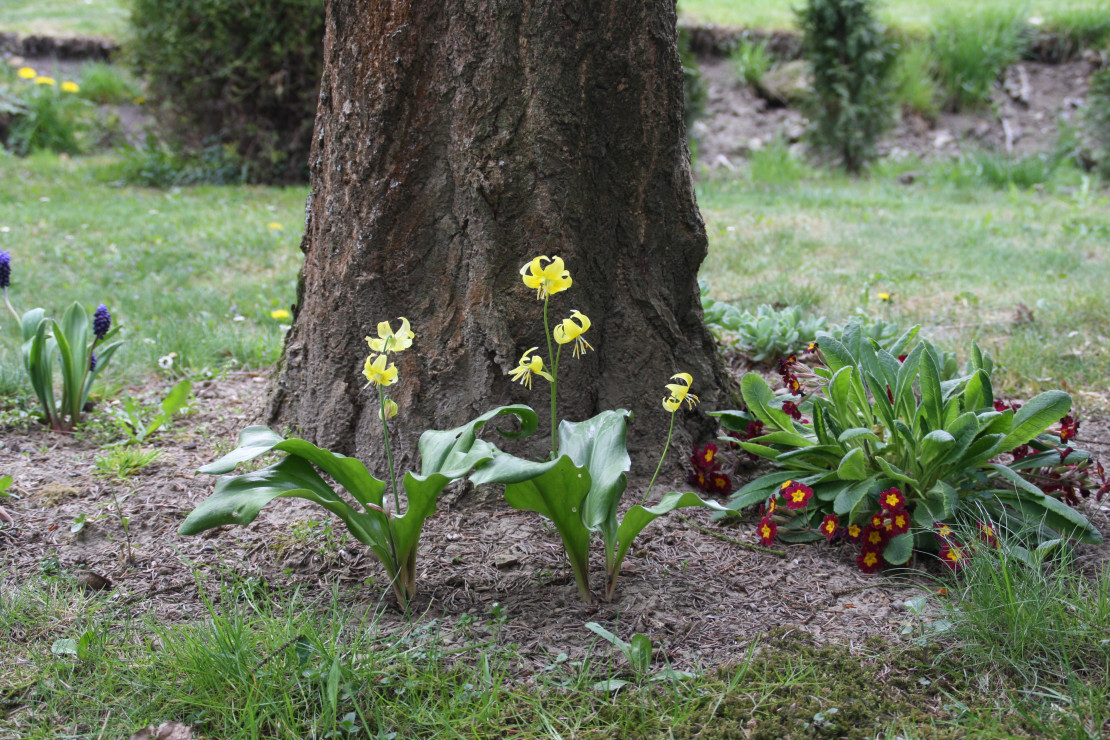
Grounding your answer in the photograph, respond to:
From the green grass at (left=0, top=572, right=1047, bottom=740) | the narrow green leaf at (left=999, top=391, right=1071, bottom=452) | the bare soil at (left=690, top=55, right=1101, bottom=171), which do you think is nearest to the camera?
the green grass at (left=0, top=572, right=1047, bottom=740)

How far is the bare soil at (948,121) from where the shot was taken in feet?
36.5

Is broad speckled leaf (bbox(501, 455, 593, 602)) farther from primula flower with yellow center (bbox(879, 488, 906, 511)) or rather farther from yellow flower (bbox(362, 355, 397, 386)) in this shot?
primula flower with yellow center (bbox(879, 488, 906, 511))

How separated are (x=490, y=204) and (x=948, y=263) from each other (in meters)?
4.32

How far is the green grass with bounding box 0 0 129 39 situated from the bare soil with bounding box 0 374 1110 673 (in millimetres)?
11061

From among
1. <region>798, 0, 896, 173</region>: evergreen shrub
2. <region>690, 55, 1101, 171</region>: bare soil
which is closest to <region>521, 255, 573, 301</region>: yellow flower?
<region>798, 0, 896, 173</region>: evergreen shrub

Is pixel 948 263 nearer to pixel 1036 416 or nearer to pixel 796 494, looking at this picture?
pixel 1036 416

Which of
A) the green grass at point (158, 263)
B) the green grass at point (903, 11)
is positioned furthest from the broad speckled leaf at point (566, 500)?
the green grass at point (903, 11)

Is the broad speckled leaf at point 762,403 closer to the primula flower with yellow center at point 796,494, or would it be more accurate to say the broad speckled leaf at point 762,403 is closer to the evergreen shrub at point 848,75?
the primula flower with yellow center at point 796,494

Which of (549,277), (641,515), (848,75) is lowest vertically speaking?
(641,515)

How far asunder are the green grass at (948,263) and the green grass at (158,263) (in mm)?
2847

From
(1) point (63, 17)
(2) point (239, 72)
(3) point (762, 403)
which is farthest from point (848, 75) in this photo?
(1) point (63, 17)

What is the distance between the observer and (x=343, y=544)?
235 centimetres

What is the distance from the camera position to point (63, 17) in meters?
12.8

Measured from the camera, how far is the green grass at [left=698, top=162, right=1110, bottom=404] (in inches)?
163
